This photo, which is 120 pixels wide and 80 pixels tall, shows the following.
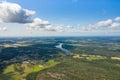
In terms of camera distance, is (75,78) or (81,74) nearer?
(75,78)

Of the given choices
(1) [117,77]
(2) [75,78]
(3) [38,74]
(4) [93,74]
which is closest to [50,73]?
(3) [38,74]

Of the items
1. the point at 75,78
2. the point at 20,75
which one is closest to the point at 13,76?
the point at 20,75

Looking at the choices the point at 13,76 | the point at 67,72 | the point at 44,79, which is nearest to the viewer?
the point at 44,79

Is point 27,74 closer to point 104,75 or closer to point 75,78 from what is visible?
point 75,78

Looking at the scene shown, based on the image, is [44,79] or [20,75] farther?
[20,75]

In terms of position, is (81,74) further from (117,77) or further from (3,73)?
(3,73)

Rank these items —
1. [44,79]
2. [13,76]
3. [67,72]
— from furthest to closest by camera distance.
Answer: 1. [67,72]
2. [13,76]
3. [44,79]

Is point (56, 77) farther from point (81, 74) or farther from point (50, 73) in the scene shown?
point (81, 74)
